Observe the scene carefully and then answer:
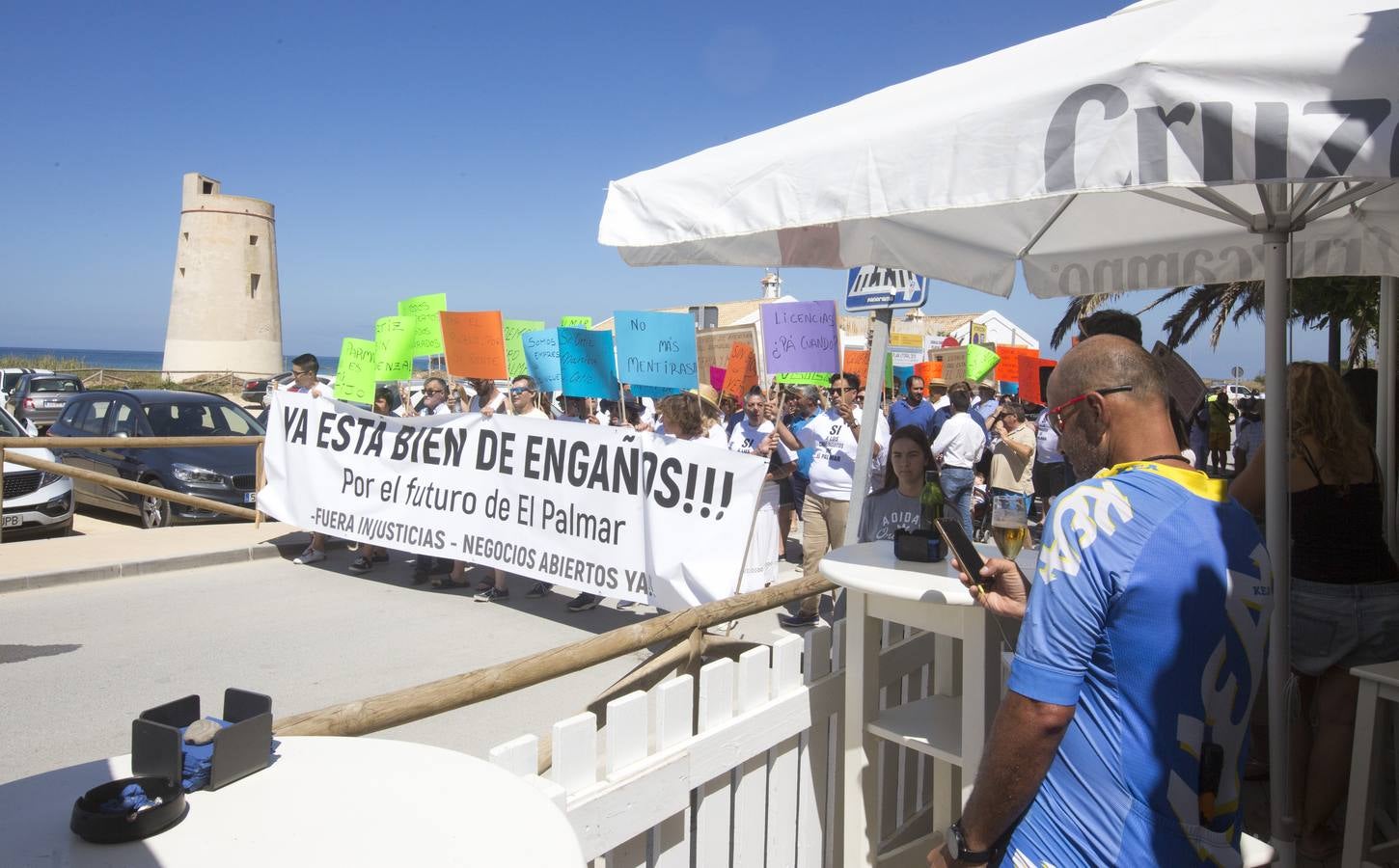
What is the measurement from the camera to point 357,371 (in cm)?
973

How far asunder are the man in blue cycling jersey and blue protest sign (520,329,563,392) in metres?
8.68

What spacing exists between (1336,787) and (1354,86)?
2.61 meters

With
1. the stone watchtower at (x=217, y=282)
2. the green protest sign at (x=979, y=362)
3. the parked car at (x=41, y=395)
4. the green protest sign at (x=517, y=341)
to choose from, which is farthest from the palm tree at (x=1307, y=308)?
the stone watchtower at (x=217, y=282)

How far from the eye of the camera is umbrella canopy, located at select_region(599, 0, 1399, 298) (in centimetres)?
192

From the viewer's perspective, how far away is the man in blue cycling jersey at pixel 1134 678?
66.0 inches

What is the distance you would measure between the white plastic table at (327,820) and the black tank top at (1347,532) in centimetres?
302

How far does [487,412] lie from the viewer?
8.41 meters

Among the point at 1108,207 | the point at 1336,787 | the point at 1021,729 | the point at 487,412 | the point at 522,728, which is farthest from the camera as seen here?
the point at 487,412

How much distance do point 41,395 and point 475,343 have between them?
2026cm

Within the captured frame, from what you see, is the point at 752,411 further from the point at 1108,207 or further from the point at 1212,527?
the point at 1212,527

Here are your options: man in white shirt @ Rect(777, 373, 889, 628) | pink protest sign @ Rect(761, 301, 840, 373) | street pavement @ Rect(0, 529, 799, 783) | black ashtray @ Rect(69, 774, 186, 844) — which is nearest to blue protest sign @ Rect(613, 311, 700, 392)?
pink protest sign @ Rect(761, 301, 840, 373)

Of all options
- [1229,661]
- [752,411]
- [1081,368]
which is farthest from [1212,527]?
[752,411]

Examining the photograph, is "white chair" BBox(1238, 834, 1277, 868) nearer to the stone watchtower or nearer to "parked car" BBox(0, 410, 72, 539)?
"parked car" BBox(0, 410, 72, 539)

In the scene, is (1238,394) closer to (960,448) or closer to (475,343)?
(960,448)
